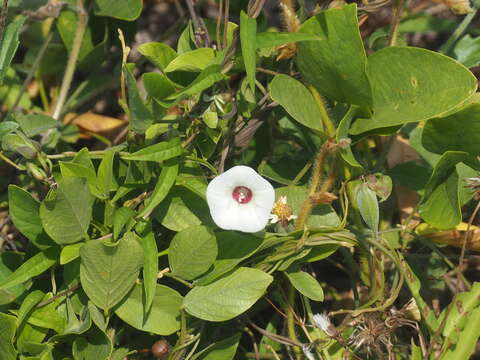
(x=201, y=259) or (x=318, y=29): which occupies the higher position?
(x=318, y=29)

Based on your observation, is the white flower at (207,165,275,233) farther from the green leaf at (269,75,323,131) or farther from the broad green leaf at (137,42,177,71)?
the broad green leaf at (137,42,177,71)

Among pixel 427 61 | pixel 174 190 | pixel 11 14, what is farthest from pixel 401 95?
pixel 11 14

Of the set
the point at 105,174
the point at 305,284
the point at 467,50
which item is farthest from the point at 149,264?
the point at 467,50

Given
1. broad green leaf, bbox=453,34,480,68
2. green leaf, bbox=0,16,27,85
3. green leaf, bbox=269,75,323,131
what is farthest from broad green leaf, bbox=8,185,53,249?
broad green leaf, bbox=453,34,480,68

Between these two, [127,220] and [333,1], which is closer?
[127,220]

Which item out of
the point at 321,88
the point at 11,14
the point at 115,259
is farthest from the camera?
the point at 11,14

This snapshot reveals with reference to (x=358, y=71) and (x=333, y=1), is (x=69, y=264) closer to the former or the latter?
(x=358, y=71)
